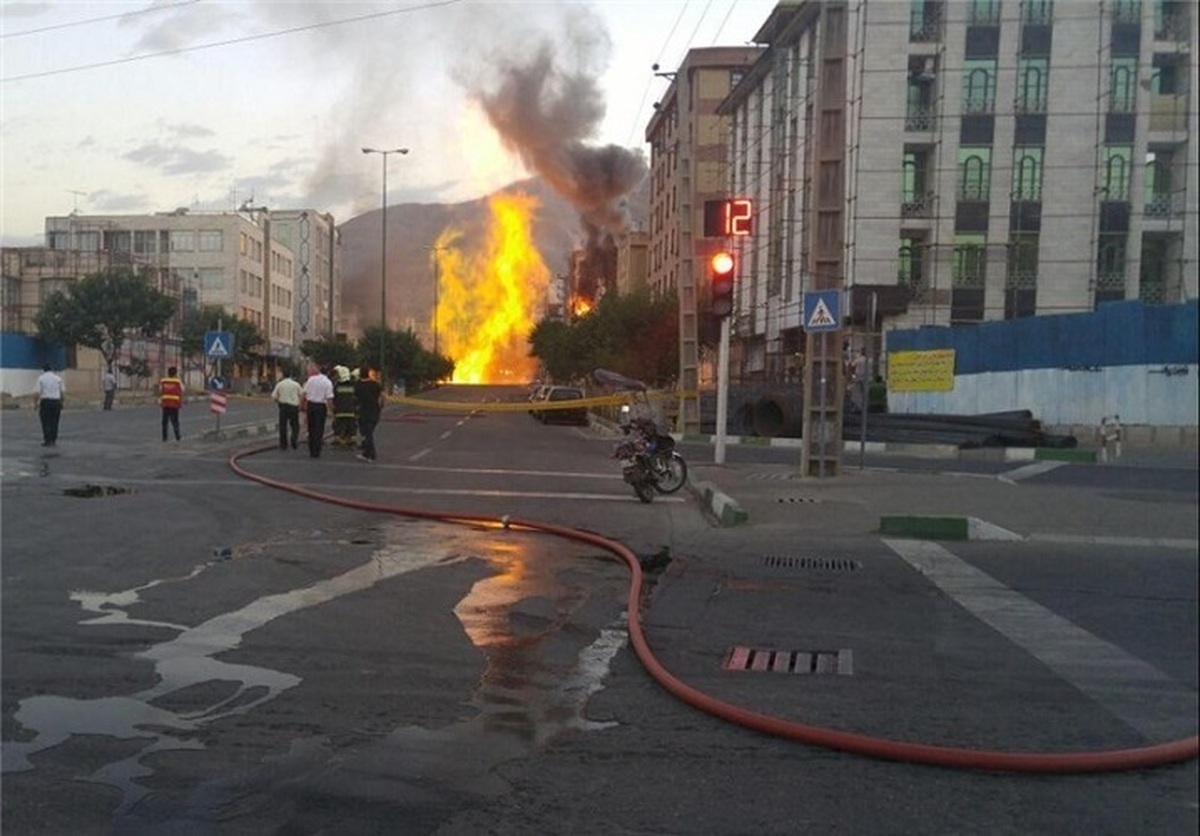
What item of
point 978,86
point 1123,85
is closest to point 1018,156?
point 978,86

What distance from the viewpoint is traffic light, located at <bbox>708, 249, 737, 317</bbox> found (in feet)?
53.6

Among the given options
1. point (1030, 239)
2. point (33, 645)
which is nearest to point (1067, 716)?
point (1030, 239)

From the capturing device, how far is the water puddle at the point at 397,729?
402 centimetres

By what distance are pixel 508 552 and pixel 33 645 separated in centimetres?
439

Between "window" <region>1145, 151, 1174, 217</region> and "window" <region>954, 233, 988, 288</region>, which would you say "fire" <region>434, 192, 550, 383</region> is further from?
"window" <region>1145, 151, 1174, 217</region>

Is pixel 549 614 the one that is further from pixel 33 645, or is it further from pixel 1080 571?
pixel 1080 571

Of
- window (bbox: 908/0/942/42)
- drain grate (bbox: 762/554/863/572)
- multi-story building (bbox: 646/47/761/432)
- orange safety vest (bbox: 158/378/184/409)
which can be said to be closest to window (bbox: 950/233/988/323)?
window (bbox: 908/0/942/42)

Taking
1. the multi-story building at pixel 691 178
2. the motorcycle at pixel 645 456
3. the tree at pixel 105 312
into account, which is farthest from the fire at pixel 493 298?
the motorcycle at pixel 645 456

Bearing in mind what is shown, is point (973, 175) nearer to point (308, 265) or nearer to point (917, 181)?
point (917, 181)

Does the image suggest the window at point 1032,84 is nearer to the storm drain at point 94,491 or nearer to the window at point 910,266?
the window at point 910,266

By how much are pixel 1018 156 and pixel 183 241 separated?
54036 millimetres

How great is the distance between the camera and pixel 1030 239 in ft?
7.81

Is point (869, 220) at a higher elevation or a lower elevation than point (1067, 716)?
higher

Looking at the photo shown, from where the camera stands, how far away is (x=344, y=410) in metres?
19.9
